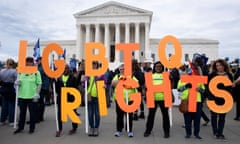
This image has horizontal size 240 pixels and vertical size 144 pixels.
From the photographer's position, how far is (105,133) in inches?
251

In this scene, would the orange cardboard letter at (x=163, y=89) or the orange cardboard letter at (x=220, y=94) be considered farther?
the orange cardboard letter at (x=163, y=89)

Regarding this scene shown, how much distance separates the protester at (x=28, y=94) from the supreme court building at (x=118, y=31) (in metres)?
46.1

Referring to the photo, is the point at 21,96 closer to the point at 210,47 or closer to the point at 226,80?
the point at 226,80

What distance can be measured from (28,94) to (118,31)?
165 feet

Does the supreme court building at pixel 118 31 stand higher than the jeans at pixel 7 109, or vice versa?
the supreme court building at pixel 118 31

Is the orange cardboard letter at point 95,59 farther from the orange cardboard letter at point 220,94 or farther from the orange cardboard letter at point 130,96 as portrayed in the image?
the orange cardboard letter at point 220,94

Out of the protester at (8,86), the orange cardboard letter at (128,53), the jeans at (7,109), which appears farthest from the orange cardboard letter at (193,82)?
the jeans at (7,109)

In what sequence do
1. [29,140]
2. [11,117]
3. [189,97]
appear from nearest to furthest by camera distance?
1. [29,140]
2. [189,97]
3. [11,117]

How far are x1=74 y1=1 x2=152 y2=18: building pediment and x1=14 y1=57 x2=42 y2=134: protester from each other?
5056 cm

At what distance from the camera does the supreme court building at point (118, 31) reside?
5497 centimetres

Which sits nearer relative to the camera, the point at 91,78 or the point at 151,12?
the point at 91,78

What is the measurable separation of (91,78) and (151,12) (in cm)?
5074

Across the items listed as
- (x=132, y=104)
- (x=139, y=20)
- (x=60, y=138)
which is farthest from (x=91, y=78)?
(x=139, y=20)

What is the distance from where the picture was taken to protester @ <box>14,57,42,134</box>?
6.26 m
